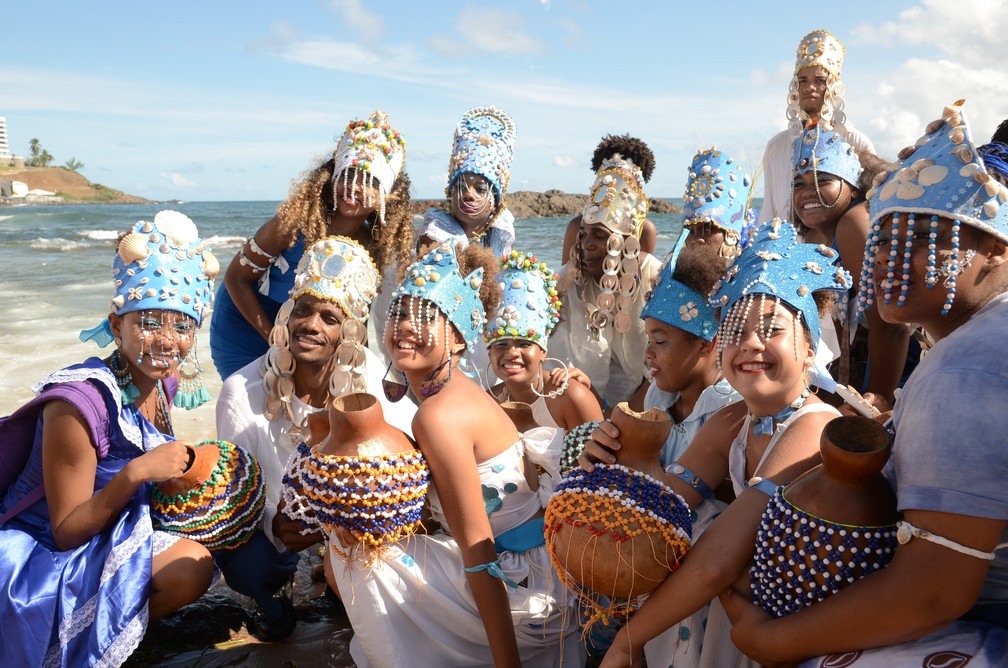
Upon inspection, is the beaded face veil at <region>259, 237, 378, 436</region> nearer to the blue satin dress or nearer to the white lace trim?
the blue satin dress

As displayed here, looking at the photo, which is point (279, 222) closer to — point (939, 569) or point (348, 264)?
point (348, 264)

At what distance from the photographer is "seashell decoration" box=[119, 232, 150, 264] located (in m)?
3.28

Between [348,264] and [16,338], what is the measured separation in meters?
8.27

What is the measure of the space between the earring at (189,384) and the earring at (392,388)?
848mm

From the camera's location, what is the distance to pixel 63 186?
70750 mm

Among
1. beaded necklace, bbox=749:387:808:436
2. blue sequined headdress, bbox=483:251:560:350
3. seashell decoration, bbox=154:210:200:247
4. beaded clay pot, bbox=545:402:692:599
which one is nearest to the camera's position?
beaded clay pot, bbox=545:402:692:599

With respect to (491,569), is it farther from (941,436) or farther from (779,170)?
(779,170)

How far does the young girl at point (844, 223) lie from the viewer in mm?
4198

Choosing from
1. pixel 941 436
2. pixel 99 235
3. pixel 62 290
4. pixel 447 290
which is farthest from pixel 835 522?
pixel 99 235

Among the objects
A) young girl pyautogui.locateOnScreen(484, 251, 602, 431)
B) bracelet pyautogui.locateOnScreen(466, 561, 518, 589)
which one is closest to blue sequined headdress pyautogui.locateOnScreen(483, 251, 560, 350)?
young girl pyautogui.locateOnScreen(484, 251, 602, 431)

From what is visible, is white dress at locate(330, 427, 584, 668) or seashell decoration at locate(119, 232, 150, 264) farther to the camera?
seashell decoration at locate(119, 232, 150, 264)

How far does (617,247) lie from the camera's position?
14.4ft

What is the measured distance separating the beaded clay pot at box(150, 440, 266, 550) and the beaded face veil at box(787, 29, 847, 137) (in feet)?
12.7

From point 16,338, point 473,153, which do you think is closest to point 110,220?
point 16,338
